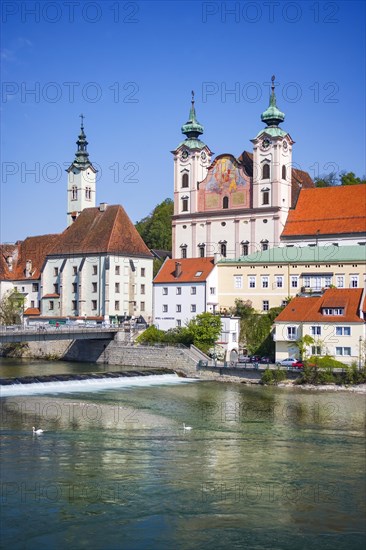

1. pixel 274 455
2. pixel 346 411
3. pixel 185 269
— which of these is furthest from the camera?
pixel 185 269

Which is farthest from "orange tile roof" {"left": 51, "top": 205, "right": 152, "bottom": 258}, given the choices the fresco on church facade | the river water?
the river water

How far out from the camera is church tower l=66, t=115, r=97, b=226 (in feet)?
297

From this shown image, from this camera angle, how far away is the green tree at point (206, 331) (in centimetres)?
5759

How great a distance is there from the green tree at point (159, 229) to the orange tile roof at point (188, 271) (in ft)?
122

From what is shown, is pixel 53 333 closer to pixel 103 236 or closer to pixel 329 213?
pixel 103 236

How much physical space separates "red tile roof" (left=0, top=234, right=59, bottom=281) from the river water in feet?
127

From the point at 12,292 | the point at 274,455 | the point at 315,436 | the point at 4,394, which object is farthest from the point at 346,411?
the point at 12,292

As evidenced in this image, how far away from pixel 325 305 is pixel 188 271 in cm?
1440

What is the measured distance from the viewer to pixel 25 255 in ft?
264

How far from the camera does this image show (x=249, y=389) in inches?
1861

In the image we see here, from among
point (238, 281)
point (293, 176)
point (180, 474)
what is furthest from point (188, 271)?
point (180, 474)

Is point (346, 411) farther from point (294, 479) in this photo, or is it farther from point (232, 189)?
point (232, 189)

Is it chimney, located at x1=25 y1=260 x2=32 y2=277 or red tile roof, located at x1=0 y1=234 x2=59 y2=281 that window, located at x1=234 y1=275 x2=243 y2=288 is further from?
chimney, located at x1=25 y1=260 x2=32 y2=277

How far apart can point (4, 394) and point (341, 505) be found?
23420 mm
